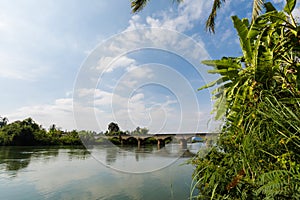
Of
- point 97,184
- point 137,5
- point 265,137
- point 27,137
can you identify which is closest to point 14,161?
point 97,184

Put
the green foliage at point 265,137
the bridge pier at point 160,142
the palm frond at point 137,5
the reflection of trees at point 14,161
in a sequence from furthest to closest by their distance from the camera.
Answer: the bridge pier at point 160,142
the reflection of trees at point 14,161
the palm frond at point 137,5
the green foliage at point 265,137

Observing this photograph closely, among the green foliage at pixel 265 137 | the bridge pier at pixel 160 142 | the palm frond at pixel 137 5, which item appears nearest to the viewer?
the green foliage at pixel 265 137

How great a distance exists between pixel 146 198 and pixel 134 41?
3.44m

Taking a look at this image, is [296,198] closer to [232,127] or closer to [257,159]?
[257,159]

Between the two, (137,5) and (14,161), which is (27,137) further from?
(137,5)

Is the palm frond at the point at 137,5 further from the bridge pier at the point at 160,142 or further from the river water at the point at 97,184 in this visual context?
the bridge pier at the point at 160,142

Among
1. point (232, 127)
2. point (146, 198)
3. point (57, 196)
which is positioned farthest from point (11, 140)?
point (232, 127)

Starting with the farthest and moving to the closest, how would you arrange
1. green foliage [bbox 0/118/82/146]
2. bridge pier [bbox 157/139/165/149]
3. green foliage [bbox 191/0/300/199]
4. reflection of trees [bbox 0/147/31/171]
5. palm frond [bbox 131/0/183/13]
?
1. green foliage [bbox 0/118/82/146]
2. bridge pier [bbox 157/139/165/149]
3. reflection of trees [bbox 0/147/31/171]
4. palm frond [bbox 131/0/183/13]
5. green foliage [bbox 191/0/300/199]

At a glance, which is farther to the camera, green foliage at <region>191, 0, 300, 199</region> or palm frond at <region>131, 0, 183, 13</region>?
palm frond at <region>131, 0, 183, 13</region>

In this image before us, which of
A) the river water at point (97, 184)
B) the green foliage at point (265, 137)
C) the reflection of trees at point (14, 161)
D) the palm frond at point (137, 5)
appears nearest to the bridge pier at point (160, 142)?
the river water at point (97, 184)

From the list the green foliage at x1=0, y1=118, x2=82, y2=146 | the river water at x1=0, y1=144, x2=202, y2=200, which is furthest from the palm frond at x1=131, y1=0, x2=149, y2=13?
the green foliage at x1=0, y1=118, x2=82, y2=146

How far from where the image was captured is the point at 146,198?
432cm

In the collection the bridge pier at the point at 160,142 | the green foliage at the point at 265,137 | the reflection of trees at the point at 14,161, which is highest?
the green foliage at the point at 265,137

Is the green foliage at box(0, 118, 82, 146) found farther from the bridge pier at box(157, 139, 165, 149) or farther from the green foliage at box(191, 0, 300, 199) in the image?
the green foliage at box(191, 0, 300, 199)
